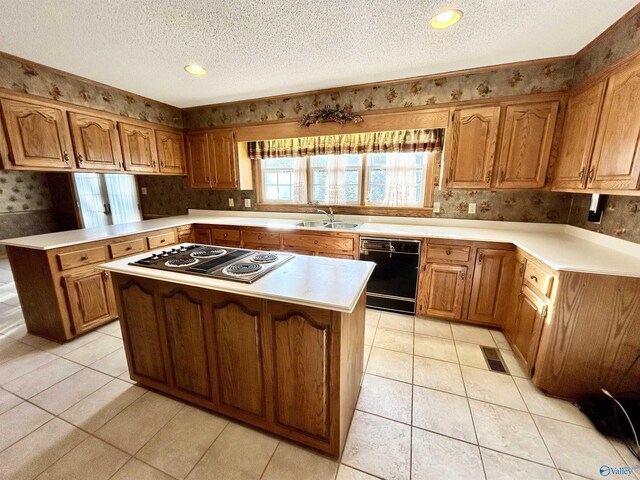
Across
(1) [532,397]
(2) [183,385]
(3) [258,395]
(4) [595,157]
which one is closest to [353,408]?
(3) [258,395]

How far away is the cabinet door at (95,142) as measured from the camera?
8.73ft

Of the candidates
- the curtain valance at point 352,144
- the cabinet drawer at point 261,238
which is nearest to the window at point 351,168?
the curtain valance at point 352,144

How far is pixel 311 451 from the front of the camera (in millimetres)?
1392

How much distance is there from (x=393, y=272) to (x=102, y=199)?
5.81 m

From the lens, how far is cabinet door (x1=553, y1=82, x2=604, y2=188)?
6.29 feet

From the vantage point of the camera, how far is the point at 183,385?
5.43 ft

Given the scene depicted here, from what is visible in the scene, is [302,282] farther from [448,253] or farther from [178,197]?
[178,197]

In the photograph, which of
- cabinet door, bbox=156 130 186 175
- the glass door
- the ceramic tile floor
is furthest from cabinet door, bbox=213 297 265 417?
the glass door

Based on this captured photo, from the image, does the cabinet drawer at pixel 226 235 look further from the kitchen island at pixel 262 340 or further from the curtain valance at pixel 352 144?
the kitchen island at pixel 262 340

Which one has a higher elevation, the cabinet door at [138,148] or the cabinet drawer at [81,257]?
the cabinet door at [138,148]

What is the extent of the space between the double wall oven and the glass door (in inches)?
176

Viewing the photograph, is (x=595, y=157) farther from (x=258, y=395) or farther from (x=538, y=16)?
(x=258, y=395)

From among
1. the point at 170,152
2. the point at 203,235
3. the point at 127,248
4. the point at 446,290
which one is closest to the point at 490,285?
the point at 446,290
